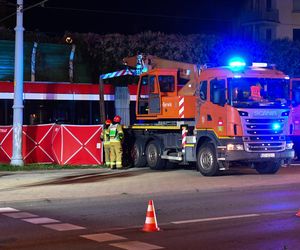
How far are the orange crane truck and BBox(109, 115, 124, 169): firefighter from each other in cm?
161

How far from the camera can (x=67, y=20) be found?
41219 millimetres

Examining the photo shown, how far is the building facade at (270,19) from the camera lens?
5100 centimetres

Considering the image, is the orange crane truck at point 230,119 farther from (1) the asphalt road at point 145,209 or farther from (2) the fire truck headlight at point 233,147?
(1) the asphalt road at point 145,209

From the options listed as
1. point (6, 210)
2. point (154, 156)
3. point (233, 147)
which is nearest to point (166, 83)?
point (154, 156)

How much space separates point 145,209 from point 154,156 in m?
8.59

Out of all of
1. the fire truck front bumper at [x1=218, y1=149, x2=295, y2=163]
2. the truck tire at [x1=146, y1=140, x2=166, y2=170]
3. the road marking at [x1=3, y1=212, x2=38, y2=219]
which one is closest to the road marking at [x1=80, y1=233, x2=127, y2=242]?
the road marking at [x1=3, y1=212, x2=38, y2=219]

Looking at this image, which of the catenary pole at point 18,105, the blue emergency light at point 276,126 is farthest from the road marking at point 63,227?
the catenary pole at point 18,105

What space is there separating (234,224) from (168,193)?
14.0ft

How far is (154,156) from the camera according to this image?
19.9 meters

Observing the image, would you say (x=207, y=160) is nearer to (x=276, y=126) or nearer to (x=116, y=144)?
(x=276, y=126)

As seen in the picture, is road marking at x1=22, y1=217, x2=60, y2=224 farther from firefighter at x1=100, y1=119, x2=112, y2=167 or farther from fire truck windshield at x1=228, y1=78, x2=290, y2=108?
firefighter at x1=100, y1=119, x2=112, y2=167

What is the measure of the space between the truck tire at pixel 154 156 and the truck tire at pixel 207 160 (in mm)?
2539

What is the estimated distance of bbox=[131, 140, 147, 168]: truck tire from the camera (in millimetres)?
20547

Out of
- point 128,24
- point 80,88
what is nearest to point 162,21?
point 128,24
